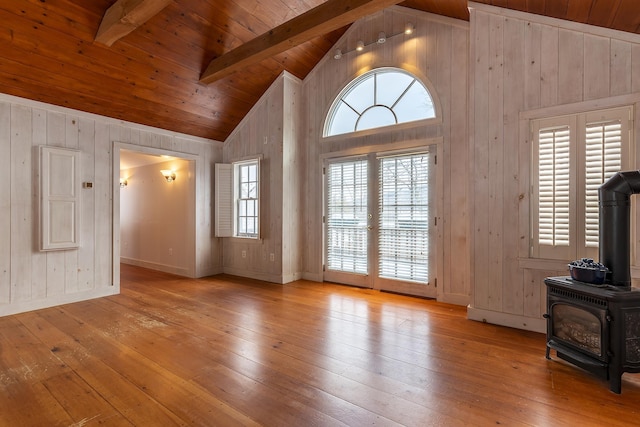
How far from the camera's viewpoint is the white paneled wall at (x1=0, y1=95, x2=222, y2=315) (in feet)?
11.9

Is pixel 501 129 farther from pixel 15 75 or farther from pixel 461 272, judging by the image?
pixel 15 75

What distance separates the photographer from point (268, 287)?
4.91 m

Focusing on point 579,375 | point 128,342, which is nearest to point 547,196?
point 579,375

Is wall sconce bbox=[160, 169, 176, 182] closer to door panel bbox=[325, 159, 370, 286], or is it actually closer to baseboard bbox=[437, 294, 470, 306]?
door panel bbox=[325, 159, 370, 286]

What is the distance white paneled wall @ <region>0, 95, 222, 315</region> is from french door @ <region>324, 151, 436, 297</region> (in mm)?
3221

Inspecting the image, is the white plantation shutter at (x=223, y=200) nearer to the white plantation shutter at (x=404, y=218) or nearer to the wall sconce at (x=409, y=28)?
the white plantation shutter at (x=404, y=218)

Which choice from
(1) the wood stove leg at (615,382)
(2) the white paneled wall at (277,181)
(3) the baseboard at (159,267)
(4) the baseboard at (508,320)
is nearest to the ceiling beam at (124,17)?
(2) the white paneled wall at (277,181)

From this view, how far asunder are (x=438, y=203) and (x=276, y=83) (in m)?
3.29

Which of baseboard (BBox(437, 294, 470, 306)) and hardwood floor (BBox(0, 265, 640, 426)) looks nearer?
hardwood floor (BBox(0, 265, 640, 426))

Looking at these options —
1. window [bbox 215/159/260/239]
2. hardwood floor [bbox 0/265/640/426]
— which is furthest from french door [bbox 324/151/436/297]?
window [bbox 215/159/260/239]

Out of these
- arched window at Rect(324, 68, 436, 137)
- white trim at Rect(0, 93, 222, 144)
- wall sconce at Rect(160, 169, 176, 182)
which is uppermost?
arched window at Rect(324, 68, 436, 137)

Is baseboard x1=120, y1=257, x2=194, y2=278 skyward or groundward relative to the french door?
groundward

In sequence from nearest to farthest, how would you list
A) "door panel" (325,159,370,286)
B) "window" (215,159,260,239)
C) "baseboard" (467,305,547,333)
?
"baseboard" (467,305,547,333)
"door panel" (325,159,370,286)
"window" (215,159,260,239)

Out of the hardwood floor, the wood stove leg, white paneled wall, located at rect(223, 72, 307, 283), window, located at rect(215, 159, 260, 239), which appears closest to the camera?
the hardwood floor
